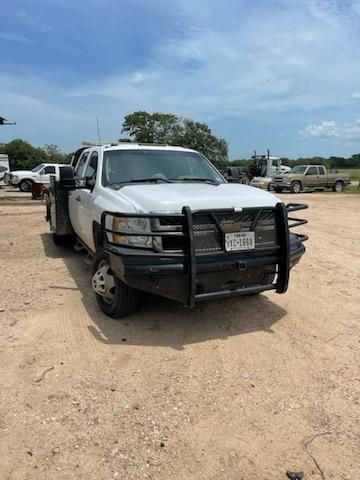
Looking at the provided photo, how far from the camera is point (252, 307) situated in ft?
16.6

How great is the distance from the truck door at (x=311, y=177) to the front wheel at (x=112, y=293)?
2438 centimetres

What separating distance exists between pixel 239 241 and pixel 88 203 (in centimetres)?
233

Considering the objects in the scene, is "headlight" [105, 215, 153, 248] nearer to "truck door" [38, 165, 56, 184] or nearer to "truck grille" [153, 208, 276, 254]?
"truck grille" [153, 208, 276, 254]

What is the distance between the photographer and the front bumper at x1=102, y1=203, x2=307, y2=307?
385 centimetres

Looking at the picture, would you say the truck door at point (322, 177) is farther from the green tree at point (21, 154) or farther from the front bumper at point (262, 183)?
the green tree at point (21, 154)

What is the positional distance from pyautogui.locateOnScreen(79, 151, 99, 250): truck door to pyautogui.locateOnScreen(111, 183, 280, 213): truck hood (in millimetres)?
850

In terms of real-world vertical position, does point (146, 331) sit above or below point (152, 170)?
below

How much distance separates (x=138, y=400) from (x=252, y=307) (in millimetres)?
2190

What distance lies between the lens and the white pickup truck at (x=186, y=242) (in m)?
3.89

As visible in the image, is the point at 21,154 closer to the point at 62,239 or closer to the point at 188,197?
the point at 62,239

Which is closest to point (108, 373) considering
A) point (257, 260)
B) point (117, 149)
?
point (257, 260)

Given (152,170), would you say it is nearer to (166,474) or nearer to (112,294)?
(112,294)

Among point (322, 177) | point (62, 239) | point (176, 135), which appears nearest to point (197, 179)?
point (62, 239)

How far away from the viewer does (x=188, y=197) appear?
424 cm
